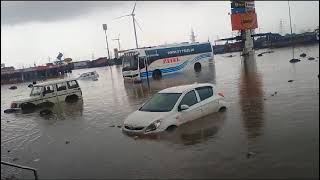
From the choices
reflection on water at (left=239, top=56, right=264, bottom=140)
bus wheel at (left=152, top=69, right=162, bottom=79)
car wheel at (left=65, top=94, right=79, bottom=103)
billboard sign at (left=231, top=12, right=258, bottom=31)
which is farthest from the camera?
billboard sign at (left=231, top=12, right=258, bottom=31)

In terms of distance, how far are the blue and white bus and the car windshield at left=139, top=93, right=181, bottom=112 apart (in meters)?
25.4

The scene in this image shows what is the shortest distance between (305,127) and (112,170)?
551 cm

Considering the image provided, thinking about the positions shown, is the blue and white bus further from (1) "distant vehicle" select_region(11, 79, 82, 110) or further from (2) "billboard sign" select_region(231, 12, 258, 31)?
(2) "billboard sign" select_region(231, 12, 258, 31)

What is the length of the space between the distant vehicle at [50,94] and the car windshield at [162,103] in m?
13.6

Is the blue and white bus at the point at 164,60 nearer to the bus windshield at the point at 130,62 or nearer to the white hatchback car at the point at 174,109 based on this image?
the bus windshield at the point at 130,62

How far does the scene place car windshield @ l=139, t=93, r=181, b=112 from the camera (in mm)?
14122

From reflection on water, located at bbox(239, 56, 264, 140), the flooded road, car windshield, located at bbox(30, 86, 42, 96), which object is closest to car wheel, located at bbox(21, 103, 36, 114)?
car windshield, located at bbox(30, 86, 42, 96)

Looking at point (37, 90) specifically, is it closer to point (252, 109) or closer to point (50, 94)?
point (50, 94)

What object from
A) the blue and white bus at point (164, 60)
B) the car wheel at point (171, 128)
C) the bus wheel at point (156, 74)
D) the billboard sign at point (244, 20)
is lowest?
the car wheel at point (171, 128)

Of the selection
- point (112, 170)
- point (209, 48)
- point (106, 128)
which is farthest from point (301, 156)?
point (209, 48)

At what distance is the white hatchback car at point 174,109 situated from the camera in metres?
13.2

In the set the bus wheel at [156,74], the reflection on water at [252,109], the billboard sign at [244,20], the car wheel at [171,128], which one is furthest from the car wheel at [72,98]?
the billboard sign at [244,20]

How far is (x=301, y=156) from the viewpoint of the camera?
30.3 ft

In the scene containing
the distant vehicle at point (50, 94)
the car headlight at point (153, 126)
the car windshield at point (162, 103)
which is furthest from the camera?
the distant vehicle at point (50, 94)
